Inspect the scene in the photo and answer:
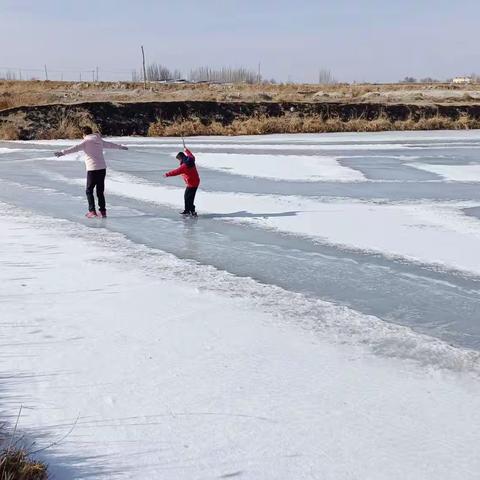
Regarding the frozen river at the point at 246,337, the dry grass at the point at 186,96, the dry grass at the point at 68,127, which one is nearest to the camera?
the frozen river at the point at 246,337

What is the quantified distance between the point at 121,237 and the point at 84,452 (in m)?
5.80

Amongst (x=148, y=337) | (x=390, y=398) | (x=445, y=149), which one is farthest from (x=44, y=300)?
(x=445, y=149)

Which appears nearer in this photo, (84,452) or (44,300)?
(84,452)

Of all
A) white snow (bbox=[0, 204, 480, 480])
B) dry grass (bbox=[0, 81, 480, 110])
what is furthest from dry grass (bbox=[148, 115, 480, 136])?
white snow (bbox=[0, 204, 480, 480])

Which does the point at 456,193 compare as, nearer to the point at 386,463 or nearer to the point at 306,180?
the point at 306,180

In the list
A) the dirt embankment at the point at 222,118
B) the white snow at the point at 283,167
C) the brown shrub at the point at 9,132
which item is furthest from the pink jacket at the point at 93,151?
the brown shrub at the point at 9,132

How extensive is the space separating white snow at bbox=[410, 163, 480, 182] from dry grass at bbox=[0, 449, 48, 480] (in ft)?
41.4

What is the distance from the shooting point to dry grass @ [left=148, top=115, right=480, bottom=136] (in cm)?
3002

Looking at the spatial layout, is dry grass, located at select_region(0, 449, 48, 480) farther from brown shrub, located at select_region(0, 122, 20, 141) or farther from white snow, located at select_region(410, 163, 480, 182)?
brown shrub, located at select_region(0, 122, 20, 141)

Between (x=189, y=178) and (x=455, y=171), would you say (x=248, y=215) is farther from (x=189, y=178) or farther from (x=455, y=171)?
(x=455, y=171)

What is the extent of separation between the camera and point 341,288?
6.86m

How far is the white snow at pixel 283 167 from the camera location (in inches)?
605

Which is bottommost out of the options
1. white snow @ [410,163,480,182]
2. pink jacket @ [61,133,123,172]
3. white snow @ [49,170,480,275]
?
white snow @ [410,163,480,182]

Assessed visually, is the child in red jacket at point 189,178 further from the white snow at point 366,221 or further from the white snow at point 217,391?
the white snow at point 217,391
